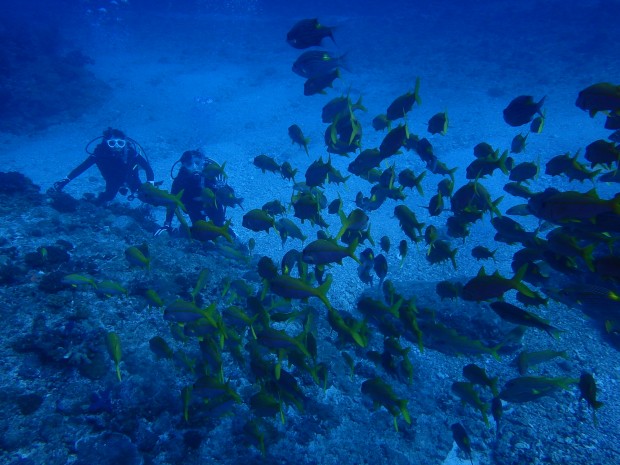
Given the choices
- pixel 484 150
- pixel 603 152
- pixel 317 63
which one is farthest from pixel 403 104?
pixel 603 152

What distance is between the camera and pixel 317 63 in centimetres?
549

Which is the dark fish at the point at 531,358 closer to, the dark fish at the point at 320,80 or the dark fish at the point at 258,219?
the dark fish at the point at 258,219

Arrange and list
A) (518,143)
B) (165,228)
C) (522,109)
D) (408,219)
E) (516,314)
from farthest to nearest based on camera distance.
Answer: (165,228), (518,143), (408,219), (522,109), (516,314)

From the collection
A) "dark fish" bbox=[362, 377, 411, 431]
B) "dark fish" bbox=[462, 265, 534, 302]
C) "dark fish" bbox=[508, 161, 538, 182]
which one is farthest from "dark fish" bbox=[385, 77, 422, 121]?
"dark fish" bbox=[362, 377, 411, 431]

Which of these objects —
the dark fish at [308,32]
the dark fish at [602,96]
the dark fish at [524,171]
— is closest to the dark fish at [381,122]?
the dark fish at [308,32]

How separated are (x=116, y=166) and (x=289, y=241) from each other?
5.99 metres

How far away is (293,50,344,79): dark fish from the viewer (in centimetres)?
544

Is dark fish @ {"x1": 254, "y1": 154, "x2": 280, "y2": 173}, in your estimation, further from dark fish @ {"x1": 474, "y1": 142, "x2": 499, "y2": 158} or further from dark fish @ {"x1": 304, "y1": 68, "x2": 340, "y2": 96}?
dark fish @ {"x1": 474, "y1": 142, "x2": 499, "y2": 158}

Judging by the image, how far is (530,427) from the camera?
497 cm

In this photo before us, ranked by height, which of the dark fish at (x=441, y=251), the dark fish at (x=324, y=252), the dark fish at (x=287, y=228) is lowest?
the dark fish at (x=324, y=252)

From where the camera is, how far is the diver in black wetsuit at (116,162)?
973 centimetres

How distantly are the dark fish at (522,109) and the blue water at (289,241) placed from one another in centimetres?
255

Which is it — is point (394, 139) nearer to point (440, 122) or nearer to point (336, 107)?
point (440, 122)

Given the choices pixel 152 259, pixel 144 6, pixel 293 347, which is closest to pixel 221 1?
pixel 144 6
